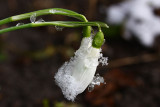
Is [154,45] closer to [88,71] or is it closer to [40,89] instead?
[40,89]

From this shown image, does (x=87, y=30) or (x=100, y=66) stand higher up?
(x=87, y=30)

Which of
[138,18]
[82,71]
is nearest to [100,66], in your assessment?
[138,18]

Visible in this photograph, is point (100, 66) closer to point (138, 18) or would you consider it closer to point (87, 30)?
point (138, 18)

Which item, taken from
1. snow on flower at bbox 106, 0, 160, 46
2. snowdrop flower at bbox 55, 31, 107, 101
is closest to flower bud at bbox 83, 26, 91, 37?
snowdrop flower at bbox 55, 31, 107, 101

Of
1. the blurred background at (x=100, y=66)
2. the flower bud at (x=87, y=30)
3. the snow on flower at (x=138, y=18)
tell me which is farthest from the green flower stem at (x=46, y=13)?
the snow on flower at (x=138, y=18)

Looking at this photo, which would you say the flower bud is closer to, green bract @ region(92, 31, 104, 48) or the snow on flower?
green bract @ region(92, 31, 104, 48)

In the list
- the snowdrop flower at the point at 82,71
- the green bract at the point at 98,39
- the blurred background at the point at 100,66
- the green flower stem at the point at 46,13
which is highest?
the green flower stem at the point at 46,13

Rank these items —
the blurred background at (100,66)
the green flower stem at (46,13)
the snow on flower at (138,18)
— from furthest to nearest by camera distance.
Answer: the snow on flower at (138,18), the blurred background at (100,66), the green flower stem at (46,13)

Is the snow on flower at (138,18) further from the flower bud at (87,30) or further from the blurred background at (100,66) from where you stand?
the flower bud at (87,30)
